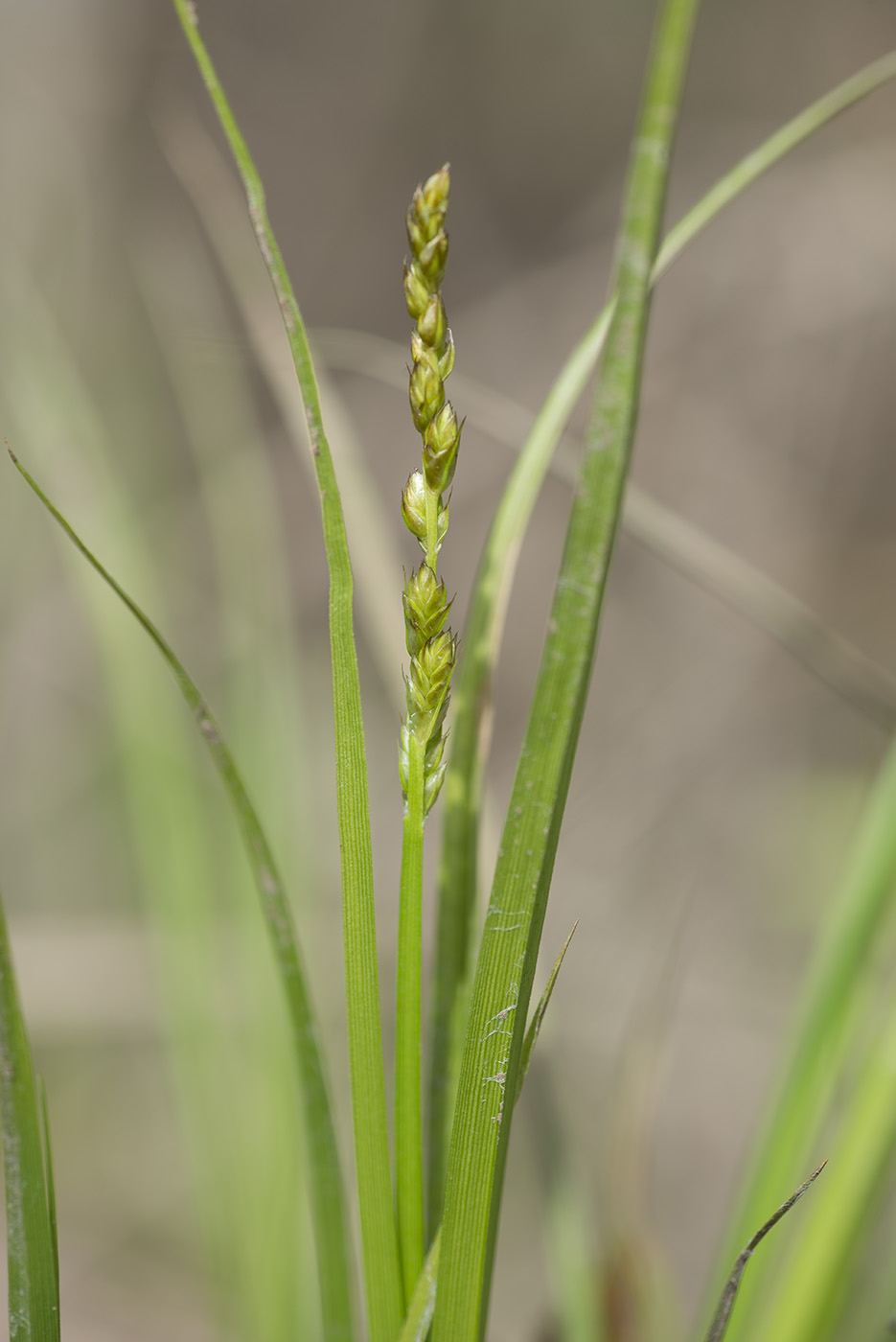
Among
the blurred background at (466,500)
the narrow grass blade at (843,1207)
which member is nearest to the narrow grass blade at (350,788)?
the narrow grass blade at (843,1207)

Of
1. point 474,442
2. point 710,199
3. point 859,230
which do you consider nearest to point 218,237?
point 710,199

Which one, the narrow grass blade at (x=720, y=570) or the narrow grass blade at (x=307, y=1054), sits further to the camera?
the narrow grass blade at (x=720, y=570)

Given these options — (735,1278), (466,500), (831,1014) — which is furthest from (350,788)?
(466,500)

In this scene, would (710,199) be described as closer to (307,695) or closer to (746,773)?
(307,695)

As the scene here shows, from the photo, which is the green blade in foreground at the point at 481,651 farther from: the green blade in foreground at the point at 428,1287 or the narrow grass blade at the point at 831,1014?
the narrow grass blade at the point at 831,1014

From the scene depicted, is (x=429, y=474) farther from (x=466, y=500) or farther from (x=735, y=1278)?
(x=466, y=500)
